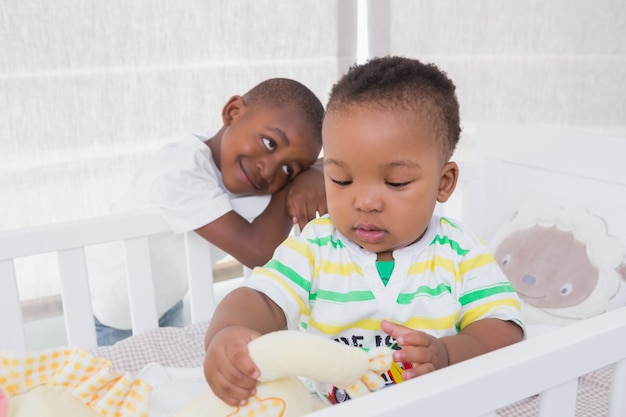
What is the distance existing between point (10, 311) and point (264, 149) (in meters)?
0.47

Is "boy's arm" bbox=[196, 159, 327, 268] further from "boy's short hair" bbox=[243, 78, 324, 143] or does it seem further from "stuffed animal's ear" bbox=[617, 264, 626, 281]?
"stuffed animal's ear" bbox=[617, 264, 626, 281]

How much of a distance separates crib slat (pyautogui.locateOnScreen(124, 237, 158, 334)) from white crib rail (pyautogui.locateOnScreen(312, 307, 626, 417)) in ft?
2.17

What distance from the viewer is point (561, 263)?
3.81 ft

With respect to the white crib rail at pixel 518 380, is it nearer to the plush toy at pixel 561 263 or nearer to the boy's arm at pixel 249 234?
the plush toy at pixel 561 263

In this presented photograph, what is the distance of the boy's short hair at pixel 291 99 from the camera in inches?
43.9

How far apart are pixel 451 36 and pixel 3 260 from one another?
4.76 ft

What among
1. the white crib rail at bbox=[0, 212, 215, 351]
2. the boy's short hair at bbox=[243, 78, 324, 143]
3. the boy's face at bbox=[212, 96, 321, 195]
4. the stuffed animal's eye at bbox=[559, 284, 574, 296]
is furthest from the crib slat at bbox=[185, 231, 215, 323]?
the stuffed animal's eye at bbox=[559, 284, 574, 296]

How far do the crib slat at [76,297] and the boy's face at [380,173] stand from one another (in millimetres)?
492

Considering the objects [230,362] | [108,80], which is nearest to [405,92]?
[230,362]

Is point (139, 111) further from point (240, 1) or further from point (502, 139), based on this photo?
point (502, 139)

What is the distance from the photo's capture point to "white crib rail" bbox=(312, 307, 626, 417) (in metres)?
0.51

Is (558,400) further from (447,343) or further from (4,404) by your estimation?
(4,404)

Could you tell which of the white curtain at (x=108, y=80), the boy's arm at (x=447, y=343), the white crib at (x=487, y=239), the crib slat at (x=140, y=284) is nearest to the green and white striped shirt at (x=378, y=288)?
the boy's arm at (x=447, y=343)

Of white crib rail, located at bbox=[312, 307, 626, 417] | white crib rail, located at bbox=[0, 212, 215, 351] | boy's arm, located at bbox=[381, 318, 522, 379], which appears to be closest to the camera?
white crib rail, located at bbox=[312, 307, 626, 417]
